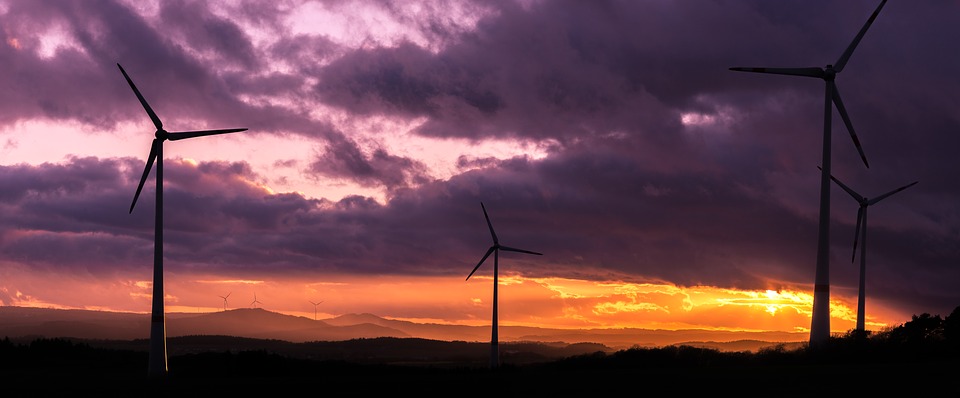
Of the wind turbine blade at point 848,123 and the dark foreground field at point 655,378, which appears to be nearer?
the dark foreground field at point 655,378

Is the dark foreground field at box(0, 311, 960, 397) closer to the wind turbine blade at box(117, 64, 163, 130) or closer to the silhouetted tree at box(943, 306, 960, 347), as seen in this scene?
the silhouetted tree at box(943, 306, 960, 347)

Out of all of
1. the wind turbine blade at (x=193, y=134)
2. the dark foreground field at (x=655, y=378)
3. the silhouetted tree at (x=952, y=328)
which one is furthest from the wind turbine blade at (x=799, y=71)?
the wind turbine blade at (x=193, y=134)

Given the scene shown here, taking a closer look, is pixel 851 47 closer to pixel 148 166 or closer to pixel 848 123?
pixel 848 123

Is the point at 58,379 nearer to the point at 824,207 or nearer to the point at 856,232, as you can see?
the point at 824,207

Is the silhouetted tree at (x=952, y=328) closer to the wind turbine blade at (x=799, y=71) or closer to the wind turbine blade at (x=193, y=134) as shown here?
the wind turbine blade at (x=799, y=71)

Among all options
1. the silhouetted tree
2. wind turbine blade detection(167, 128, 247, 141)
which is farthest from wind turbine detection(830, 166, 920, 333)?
wind turbine blade detection(167, 128, 247, 141)

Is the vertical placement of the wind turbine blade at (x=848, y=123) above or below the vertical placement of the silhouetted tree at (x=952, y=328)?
above

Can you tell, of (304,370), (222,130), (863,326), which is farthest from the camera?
(863,326)

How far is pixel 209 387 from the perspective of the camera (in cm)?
6228

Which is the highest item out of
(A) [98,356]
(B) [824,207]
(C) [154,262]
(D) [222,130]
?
(D) [222,130]

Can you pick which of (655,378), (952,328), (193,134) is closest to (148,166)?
(193,134)

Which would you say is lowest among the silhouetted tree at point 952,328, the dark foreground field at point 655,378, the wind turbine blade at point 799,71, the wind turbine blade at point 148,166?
the dark foreground field at point 655,378

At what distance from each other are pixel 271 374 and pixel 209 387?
26064 mm

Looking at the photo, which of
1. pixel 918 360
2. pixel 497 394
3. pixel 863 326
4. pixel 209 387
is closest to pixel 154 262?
pixel 209 387
